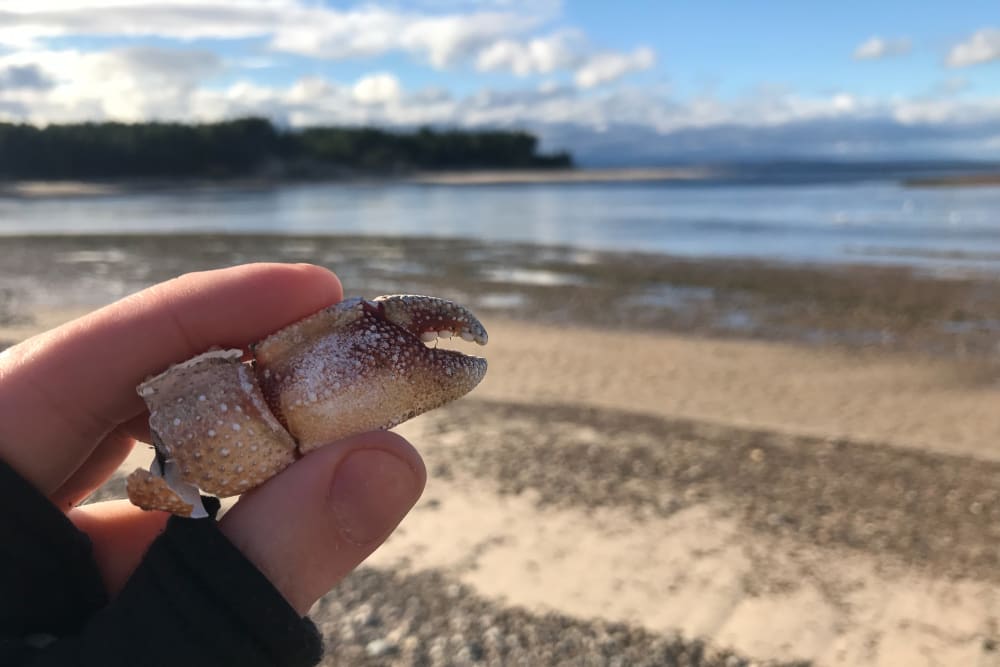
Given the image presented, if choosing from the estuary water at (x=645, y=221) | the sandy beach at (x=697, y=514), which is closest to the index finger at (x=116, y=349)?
the sandy beach at (x=697, y=514)

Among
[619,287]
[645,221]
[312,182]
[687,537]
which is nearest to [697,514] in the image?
[687,537]

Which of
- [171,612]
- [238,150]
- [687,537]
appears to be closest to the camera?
[171,612]

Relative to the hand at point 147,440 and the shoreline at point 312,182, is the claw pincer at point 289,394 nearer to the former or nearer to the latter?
the hand at point 147,440

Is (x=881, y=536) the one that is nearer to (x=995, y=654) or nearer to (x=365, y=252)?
(x=995, y=654)

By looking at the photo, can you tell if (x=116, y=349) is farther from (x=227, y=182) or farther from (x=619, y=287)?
(x=227, y=182)

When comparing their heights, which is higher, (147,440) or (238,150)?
(238,150)
